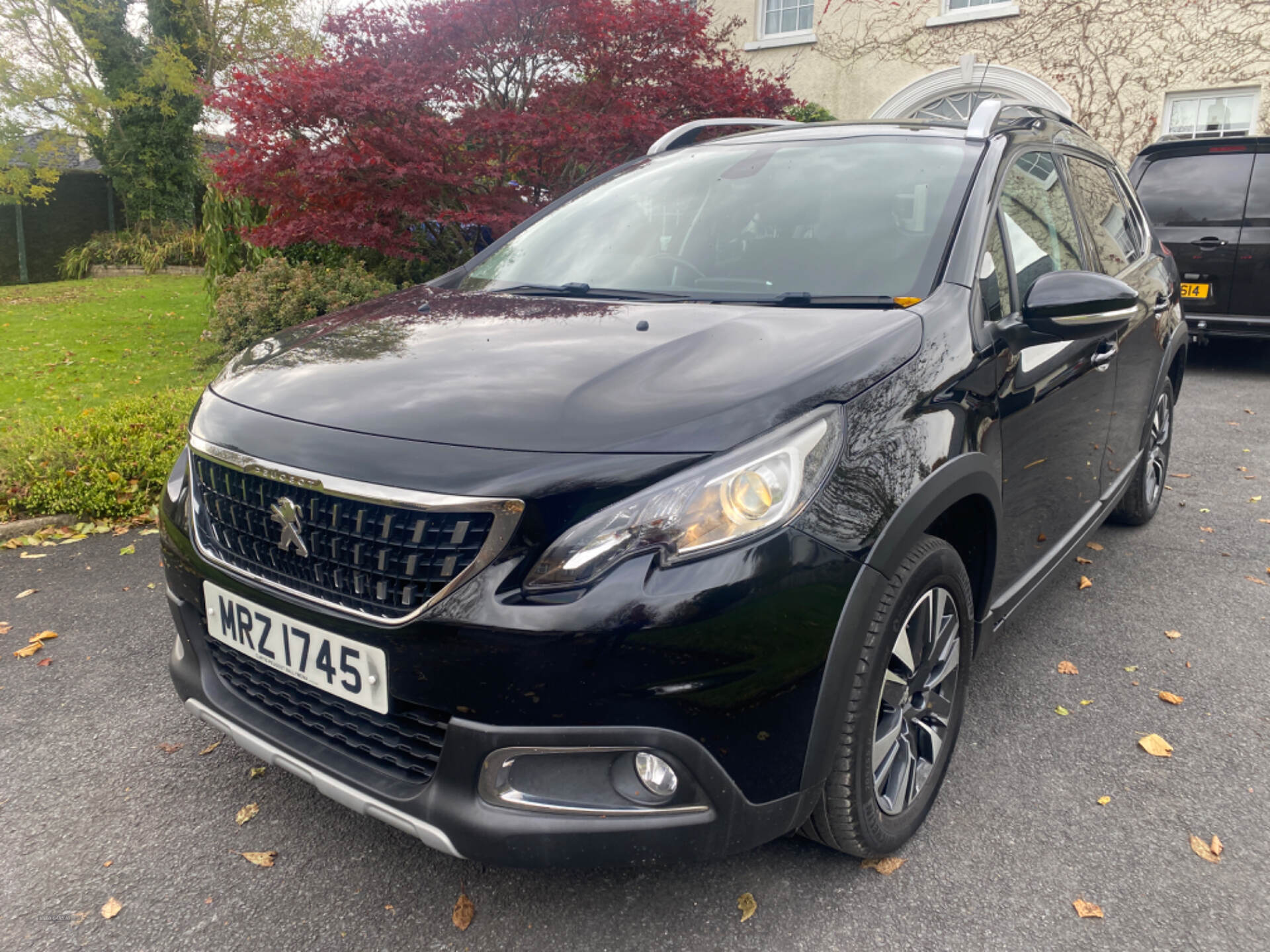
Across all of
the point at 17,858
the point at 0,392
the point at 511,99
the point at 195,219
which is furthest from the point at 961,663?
the point at 195,219

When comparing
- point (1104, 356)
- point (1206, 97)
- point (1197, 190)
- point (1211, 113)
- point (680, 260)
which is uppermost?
point (1206, 97)

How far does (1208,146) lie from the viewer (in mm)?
7680

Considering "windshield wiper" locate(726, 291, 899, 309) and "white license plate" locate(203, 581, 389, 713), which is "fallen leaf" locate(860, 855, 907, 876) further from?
"windshield wiper" locate(726, 291, 899, 309)

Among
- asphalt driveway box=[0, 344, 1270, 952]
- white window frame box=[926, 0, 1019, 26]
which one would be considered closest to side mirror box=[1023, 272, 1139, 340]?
asphalt driveway box=[0, 344, 1270, 952]

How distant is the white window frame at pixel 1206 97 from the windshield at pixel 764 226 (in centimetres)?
1118

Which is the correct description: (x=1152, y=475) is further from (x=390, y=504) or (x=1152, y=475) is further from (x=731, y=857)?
(x=390, y=504)

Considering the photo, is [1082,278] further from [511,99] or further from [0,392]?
[0,392]

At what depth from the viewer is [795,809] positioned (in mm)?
1795

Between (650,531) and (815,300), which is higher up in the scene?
(815,300)

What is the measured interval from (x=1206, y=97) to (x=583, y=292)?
13078mm

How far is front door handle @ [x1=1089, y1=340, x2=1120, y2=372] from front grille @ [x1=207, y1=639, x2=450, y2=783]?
7.56 feet

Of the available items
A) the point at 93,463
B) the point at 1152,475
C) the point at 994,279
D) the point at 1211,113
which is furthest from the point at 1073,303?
Answer: the point at 1211,113

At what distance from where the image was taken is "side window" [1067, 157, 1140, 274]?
3322 mm

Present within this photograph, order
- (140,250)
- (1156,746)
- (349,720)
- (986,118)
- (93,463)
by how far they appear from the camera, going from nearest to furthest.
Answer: (349,720) < (1156,746) < (986,118) < (93,463) < (140,250)
